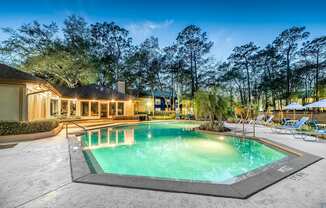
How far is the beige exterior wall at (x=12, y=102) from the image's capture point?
7.79 meters

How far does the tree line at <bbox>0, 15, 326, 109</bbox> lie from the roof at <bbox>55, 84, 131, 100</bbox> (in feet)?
13.4

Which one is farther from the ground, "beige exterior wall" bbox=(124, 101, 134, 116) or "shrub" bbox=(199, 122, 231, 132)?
"beige exterior wall" bbox=(124, 101, 134, 116)

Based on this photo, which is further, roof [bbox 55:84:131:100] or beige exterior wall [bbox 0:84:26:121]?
roof [bbox 55:84:131:100]

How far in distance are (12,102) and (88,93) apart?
9.61 m

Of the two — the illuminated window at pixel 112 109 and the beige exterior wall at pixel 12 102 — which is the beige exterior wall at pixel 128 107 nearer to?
the illuminated window at pixel 112 109

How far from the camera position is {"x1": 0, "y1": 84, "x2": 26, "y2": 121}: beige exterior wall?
7.79 meters

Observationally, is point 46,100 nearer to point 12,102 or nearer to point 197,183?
point 12,102

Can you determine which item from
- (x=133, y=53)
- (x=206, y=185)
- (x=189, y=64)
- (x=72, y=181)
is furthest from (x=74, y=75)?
(x=206, y=185)

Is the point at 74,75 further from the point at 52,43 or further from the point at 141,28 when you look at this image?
the point at 141,28

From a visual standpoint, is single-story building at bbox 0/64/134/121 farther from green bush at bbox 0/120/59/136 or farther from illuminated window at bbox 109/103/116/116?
green bush at bbox 0/120/59/136

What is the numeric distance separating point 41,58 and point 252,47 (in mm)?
28821

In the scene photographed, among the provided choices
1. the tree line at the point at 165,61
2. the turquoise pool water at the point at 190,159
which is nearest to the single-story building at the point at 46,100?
the tree line at the point at 165,61

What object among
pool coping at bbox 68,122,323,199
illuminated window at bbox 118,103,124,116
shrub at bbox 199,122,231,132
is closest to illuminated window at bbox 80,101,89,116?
illuminated window at bbox 118,103,124,116

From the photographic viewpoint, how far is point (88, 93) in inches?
690
